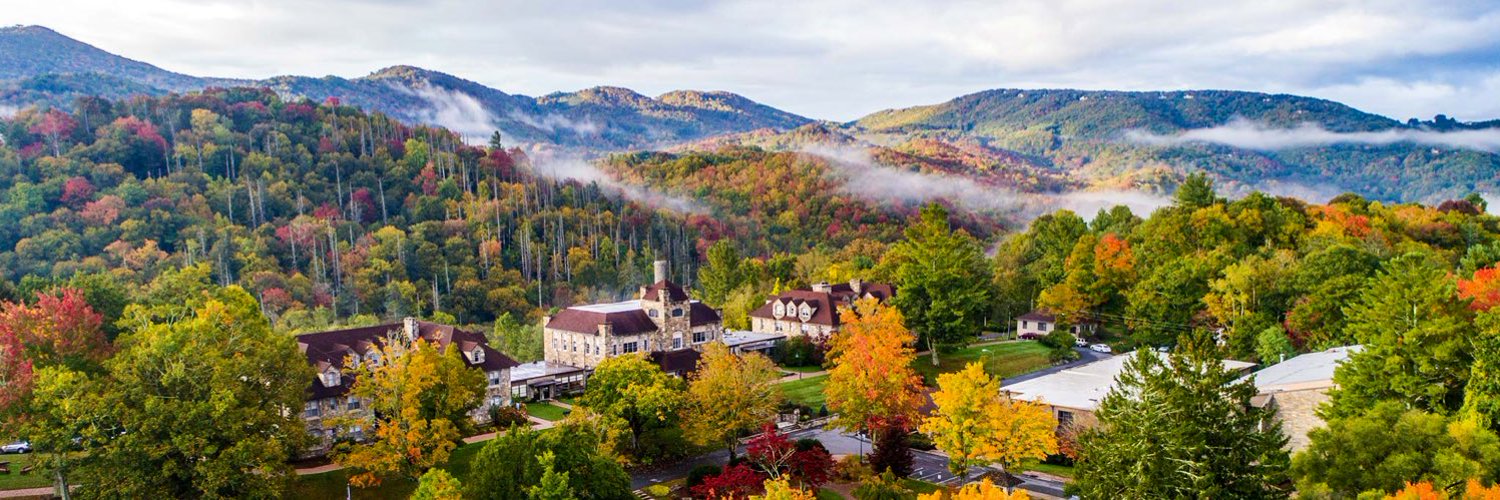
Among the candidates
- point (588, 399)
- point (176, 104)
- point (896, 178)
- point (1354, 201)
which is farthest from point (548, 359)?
point (896, 178)

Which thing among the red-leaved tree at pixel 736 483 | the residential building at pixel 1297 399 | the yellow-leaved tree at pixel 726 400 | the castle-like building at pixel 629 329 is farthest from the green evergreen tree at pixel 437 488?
the residential building at pixel 1297 399

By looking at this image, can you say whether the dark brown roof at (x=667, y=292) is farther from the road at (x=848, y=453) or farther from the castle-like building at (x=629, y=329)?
the road at (x=848, y=453)

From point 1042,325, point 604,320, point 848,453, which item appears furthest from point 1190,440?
point 1042,325

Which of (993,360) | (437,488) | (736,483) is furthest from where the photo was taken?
(993,360)

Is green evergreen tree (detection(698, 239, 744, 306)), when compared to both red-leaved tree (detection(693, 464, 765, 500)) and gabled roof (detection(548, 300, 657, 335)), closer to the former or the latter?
gabled roof (detection(548, 300, 657, 335))

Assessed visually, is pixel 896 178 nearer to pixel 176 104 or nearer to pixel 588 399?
pixel 176 104

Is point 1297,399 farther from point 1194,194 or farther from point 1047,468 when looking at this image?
point 1194,194

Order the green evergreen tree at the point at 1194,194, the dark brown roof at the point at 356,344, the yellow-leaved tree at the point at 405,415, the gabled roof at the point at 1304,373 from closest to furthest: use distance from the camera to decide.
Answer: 1. the yellow-leaved tree at the point at 405,415
2. the gabled roof at the point at 1304,373
3. the dark brown roof at the point at 356,344
4. the green evergreen tree at the point at 1194,194
